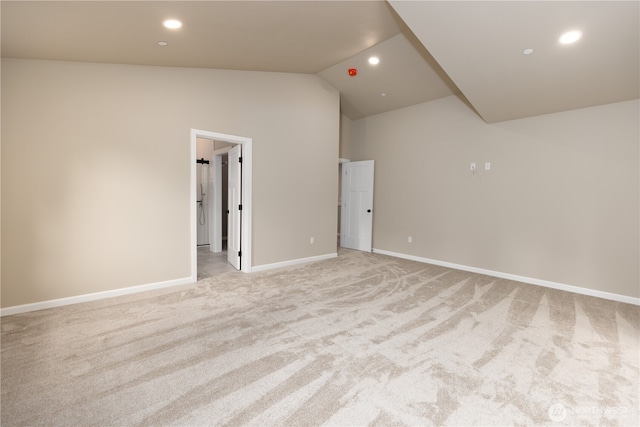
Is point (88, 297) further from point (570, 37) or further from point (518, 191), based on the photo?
point (518, 191)

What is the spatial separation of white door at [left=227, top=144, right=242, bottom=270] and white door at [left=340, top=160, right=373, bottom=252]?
9.48 ft

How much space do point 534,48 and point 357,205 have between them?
4317 millimetres

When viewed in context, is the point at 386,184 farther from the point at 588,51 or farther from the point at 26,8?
the point at 26,8

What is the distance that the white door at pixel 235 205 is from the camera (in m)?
4.90

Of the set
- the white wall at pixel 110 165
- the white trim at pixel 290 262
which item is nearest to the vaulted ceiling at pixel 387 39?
the white wall at pixel 110 165

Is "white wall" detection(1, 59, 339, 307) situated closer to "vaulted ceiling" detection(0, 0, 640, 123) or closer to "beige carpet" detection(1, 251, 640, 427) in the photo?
"vaulted ceiling" detection(0, 0, 640, 123)

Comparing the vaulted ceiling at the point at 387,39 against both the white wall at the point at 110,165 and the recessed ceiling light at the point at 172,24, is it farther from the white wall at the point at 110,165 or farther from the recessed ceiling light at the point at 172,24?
the white wall at the point at 110,165

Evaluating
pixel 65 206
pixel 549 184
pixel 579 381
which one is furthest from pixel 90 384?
pixel 549 184

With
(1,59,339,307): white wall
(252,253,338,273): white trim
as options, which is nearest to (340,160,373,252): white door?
(252,253,338,273): white trim

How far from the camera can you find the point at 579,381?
85.9 inches

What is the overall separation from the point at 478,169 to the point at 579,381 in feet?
11.9

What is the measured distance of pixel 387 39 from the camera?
4113mm

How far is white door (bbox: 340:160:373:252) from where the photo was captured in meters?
6.73

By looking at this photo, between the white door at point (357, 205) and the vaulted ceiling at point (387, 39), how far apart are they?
265cm
